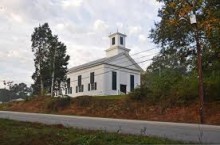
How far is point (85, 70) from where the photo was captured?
6738cm

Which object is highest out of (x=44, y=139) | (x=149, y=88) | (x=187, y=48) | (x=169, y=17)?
(x=169, y=17)

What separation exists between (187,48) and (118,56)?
35947mm

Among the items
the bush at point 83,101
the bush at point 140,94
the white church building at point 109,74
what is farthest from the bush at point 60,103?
the white church building at point 109,74

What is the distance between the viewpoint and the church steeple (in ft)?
224

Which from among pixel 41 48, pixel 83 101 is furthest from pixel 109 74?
pixel 83 101

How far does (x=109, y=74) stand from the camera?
209 ft

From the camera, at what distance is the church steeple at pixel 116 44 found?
224 ft

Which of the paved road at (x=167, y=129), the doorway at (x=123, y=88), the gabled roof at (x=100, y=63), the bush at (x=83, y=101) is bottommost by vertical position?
the paved road at (x=167, y=129)

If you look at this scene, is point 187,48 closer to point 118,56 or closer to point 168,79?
point 168,79

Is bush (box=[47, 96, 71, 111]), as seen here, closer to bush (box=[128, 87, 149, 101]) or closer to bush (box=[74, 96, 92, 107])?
bush (box=[74, 96, 92, 107])

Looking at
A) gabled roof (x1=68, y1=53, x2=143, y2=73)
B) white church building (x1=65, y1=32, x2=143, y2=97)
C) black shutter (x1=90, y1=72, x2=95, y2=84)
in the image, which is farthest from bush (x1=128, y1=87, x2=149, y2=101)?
black shutter (x1=90, y1=72, x2=95, y2=84)

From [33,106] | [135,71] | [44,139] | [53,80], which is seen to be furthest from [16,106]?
[44,139]

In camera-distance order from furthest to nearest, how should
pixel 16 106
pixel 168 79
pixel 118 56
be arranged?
pixel 118 56 → pixel 16 106 → pixel 168 79

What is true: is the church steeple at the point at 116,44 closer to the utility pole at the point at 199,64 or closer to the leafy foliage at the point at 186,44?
the leafy foliage at the point at 186,44
